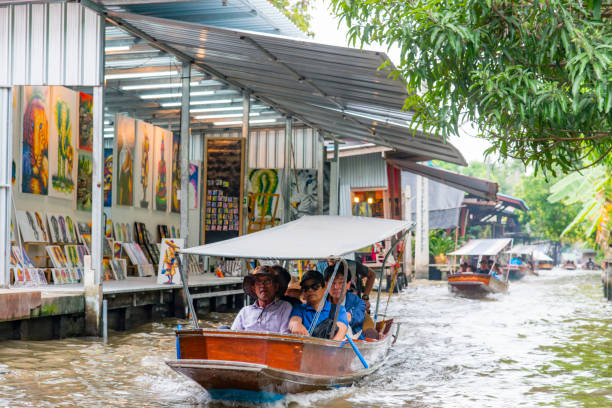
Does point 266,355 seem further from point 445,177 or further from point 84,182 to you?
point 445,177

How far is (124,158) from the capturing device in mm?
15500

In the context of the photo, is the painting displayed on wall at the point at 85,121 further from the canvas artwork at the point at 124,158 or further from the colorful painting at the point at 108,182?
the colorful painting at the point at 108,182

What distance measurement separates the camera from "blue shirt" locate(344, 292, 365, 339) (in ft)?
30.4

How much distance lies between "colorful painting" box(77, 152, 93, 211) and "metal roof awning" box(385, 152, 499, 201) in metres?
13.0

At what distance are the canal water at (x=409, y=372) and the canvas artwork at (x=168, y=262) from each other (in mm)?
809

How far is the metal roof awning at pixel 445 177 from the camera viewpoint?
2538cm

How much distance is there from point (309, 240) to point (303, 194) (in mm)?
13916

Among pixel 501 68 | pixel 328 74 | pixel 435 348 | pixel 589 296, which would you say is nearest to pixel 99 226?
pixel 328 74

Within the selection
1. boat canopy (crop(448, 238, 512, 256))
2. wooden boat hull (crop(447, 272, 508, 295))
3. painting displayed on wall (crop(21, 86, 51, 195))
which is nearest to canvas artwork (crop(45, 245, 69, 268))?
painting displayed on wall (crop(21, 86, 51, 195))

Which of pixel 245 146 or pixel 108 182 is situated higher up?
pixel 245 146

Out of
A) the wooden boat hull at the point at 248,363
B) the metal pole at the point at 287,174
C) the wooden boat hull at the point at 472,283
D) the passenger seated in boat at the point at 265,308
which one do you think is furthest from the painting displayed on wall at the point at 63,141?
the wooden boat hull at the point at 472,283

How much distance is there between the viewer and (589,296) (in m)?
25.6

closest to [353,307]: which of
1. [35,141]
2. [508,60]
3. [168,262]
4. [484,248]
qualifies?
[508,60]

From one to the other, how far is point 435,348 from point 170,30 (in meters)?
7.06
